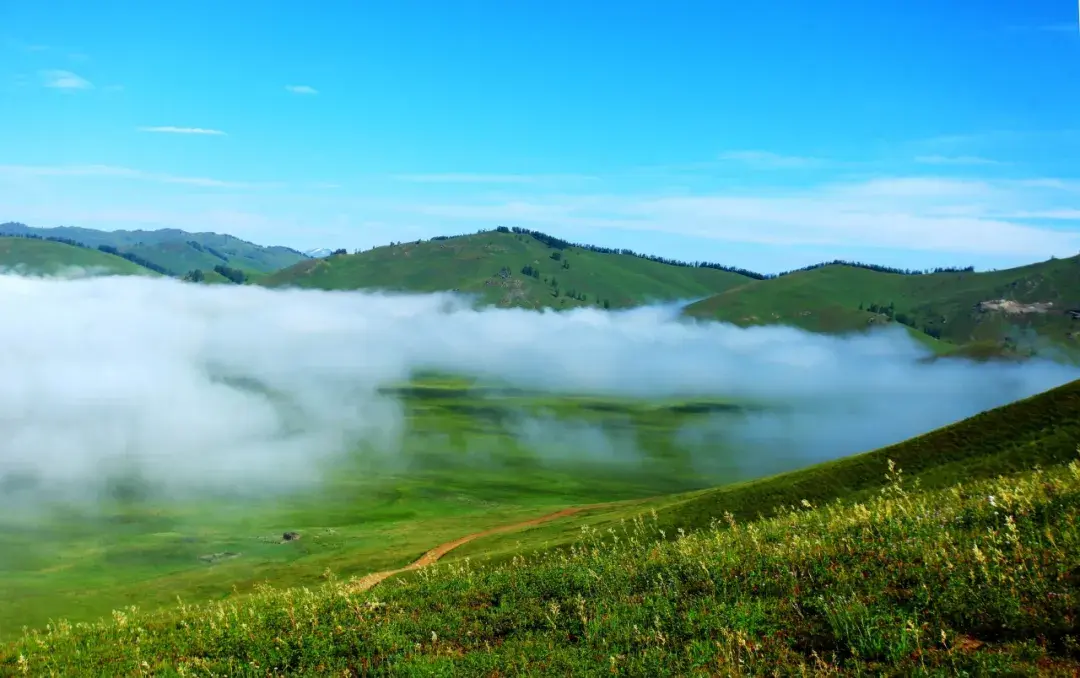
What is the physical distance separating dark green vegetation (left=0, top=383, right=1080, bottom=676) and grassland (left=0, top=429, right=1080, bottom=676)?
5 centimetres

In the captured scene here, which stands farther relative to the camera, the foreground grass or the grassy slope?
the grassy slope

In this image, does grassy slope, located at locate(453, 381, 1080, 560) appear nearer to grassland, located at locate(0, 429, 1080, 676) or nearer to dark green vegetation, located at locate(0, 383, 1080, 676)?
dark green vegetation, located at locate(0, 383, 1080, 676)

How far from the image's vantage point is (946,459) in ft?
169

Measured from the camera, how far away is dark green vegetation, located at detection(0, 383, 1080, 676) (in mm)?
12031

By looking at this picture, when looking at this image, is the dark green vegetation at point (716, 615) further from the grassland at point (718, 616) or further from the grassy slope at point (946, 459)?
the grassy slope at point (946, 459)

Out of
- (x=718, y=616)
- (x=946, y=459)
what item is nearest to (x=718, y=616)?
(x=718, y=616)

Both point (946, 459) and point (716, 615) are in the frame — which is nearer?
point (716, 615)

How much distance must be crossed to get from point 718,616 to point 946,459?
4502cm

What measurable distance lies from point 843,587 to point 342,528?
7264 inches

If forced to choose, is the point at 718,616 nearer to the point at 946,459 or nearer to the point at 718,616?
the point at 718,616

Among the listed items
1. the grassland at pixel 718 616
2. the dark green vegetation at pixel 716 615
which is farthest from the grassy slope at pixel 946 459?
the grassland at pixel 718 616

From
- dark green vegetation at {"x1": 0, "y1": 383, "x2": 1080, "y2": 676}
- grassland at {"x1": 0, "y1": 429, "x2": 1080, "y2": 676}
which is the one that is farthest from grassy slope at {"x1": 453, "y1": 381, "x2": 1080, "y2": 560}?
grassland at {"x1": 0, "y1": 429, "x2": 1080, "y2": 676}

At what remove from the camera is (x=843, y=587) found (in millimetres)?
14648

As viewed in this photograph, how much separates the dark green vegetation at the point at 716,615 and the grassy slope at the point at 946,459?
2436cm
